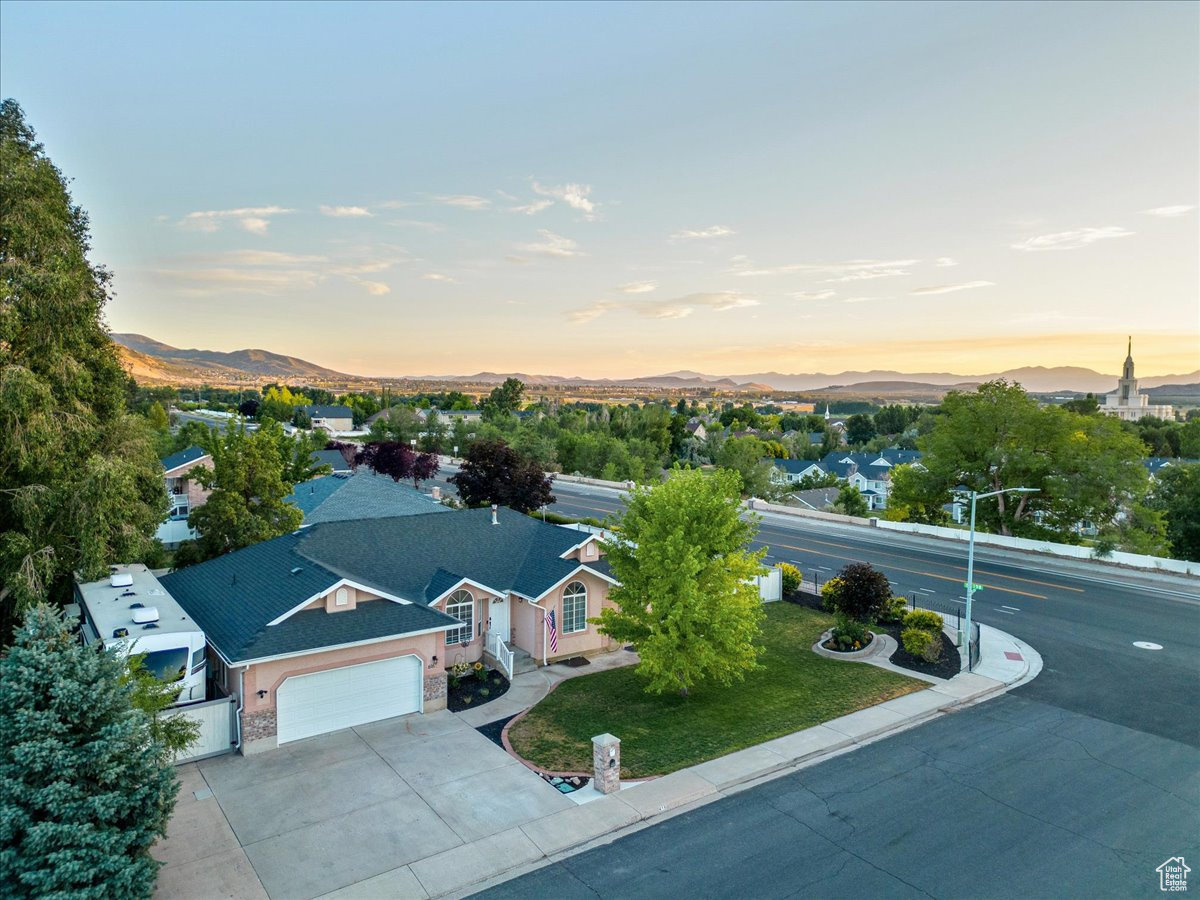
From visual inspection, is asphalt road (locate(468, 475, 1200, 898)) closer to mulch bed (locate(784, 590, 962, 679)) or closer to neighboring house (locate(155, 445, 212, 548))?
mulch bed (locate(784, 590, 962, 679))

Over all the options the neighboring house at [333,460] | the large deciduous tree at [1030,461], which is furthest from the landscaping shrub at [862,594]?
the neighboring house at [333,460]

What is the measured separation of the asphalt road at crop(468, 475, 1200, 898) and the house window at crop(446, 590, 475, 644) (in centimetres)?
1021

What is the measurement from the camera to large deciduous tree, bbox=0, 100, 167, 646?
59.6 ft

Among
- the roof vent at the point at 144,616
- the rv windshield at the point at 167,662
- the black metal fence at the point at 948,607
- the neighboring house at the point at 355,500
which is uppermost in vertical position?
the neighboring house at the point at 355,500

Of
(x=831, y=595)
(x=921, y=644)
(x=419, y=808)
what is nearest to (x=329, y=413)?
(x=831, y=595)

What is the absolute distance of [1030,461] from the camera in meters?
43.5

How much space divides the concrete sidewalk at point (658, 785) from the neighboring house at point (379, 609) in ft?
6.66

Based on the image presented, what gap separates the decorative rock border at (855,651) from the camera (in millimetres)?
23781

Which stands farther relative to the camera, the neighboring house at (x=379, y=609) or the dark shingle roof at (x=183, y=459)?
the dark shingle roof at (x=183, y=459)

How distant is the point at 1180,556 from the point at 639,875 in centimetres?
4644

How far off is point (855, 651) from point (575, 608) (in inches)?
388

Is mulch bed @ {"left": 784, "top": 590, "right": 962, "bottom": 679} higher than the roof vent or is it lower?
lower

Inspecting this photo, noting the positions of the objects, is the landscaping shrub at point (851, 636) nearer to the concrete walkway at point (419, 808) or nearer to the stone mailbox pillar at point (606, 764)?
the concrete walkway at point (419, 808)

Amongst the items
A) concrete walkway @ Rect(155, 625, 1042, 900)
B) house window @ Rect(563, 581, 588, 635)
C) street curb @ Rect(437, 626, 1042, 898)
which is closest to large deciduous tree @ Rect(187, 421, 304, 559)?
house window @ Rect(563, 581, 588, 635)
